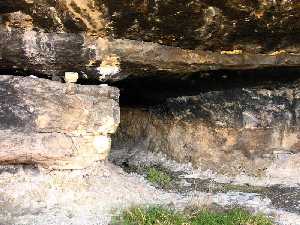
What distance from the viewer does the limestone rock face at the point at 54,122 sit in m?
5.35

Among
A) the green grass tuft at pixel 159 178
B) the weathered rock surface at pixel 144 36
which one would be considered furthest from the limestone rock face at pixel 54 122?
the green grass tuft at pixel 159 178

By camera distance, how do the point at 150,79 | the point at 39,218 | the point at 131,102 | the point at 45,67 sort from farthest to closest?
the point at 131,102 → the point at 150,79 → the point at 45,67 → the point at 39,218

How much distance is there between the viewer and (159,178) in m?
6.62

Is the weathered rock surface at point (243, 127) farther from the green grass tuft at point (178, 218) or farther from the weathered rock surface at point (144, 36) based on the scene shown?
the green grass tuft at point (178, 218)

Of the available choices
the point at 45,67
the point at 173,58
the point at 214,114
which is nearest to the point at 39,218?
the point at 45,67

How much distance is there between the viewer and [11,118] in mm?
5340

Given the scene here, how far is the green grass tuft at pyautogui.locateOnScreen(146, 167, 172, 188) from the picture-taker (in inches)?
256

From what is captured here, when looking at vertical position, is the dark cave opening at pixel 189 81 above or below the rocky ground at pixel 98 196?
above

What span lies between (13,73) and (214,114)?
10.6ft

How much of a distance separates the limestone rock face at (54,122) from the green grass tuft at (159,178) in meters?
0.91

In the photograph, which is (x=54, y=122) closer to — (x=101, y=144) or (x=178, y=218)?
(x=101, y=144)

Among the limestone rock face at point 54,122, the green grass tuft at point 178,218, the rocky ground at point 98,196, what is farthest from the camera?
the limestone rock face at point 54,122

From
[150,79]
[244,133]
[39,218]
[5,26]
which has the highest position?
[5,26]

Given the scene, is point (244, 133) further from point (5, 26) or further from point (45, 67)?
point (5, 26)
